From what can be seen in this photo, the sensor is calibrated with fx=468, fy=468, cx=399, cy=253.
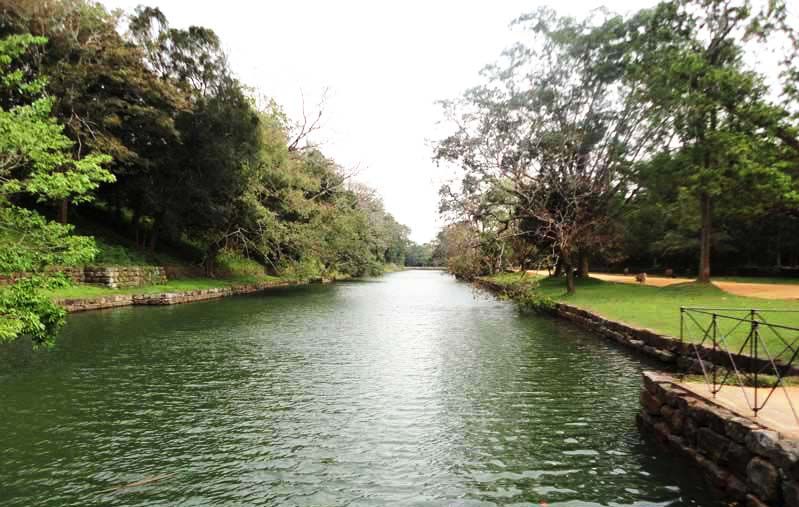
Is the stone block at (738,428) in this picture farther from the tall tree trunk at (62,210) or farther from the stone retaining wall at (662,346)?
the tall tree trunk at (62,210)

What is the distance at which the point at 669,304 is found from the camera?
734 inches

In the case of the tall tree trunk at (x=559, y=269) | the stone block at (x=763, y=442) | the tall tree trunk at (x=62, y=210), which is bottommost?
the stone block at (x=763, y=442)

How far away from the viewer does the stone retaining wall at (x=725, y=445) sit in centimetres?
494

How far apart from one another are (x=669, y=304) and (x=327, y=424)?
52.4 ft

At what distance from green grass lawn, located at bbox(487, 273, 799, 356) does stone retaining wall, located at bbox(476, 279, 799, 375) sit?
0.36 meters

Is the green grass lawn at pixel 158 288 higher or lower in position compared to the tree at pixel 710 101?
lower

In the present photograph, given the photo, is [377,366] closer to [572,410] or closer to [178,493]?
[572,410]

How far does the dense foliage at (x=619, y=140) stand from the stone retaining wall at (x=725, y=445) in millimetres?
14125

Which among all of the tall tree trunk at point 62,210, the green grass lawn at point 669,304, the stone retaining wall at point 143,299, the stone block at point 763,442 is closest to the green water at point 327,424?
the stone block at point 763,442

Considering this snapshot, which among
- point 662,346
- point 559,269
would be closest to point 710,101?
point 662,346

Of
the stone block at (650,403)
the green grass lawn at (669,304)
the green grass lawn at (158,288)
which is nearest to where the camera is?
the stone block at (650,403)

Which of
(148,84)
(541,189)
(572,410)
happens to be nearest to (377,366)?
(572,410)

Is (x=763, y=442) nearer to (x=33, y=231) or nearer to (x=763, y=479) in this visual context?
(x=763, y=479)

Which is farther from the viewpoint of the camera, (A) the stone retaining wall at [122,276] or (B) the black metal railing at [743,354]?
(A) the stone retaining wall at [122,276]
